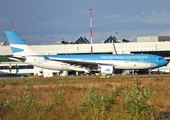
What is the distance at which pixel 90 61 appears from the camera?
66.9 m

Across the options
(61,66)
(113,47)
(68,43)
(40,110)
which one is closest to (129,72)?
(61,66)

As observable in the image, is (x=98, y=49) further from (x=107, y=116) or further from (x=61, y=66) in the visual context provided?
(x=107, y=116)

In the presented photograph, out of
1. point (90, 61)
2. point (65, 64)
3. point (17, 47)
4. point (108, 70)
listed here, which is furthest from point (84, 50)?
point (108, 70)

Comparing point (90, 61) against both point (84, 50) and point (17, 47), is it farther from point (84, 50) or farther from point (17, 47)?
point (84, 50)

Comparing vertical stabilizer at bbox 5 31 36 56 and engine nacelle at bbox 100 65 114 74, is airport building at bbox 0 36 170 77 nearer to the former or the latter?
vertical stabilizer at bbox 5 31 36 56

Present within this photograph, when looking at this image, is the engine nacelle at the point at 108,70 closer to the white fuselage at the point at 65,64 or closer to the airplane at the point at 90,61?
the airplane at the point at 90,61

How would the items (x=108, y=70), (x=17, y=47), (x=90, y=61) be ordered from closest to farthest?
(x=108, y=70) → (x=90, y=61) → (x=17, y=47)

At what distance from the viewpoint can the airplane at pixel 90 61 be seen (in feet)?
213

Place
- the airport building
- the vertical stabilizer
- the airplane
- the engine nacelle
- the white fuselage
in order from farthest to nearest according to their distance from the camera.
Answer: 1. the airport building
2. the vertical stabilizer
3. the white fuselage
4. the airplane
5. the engine nacelle

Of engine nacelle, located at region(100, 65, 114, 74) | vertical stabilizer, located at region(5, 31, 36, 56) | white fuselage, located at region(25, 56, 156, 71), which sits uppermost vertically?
vertical stabilizer, located at region(5, 31, 36, 56)

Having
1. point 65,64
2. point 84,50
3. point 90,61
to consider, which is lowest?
point 65,64

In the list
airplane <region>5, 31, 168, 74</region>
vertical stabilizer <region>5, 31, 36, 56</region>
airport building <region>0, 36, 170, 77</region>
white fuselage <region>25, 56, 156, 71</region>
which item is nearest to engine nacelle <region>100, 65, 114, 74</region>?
airplane <region>5, 31, 168, 74</region>

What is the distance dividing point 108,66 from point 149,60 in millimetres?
6491

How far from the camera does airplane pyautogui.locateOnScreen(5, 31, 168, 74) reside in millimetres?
65000
